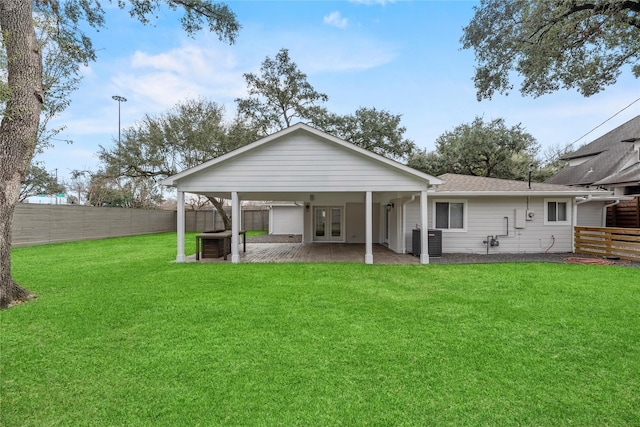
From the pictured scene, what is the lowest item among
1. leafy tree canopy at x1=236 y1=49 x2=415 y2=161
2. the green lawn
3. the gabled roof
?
the green lawn

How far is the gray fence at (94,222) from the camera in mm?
13133

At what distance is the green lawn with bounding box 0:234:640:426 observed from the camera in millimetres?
2553

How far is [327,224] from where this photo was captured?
15.5m

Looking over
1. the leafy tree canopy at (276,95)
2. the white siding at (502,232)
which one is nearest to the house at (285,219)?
the leafy tree canopy at (276,95)

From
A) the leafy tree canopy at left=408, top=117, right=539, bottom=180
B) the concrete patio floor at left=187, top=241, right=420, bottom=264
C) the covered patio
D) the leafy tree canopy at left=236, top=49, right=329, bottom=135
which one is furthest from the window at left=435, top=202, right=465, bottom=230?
the leafy tree canopy at left=236, top=49, right=329, bottom=135

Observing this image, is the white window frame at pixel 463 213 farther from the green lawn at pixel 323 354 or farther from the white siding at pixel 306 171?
the green lawn at pixel 323 354

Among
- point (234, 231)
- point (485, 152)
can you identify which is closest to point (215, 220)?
point (234, 231)

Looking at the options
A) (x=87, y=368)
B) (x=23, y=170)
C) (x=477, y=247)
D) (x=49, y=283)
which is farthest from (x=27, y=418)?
(x=477, y=247)

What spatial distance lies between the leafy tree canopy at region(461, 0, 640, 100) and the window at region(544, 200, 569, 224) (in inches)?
190

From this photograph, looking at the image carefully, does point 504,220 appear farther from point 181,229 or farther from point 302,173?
point 181,229

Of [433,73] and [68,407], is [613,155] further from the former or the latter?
[68,407]

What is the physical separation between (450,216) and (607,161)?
1330 cm

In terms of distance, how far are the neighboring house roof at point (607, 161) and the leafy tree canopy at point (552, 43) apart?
959cm

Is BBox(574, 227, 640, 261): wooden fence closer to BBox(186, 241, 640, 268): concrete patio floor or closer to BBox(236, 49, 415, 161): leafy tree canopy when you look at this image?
BBox(186, 241, 640, 268): concrete patio floor
